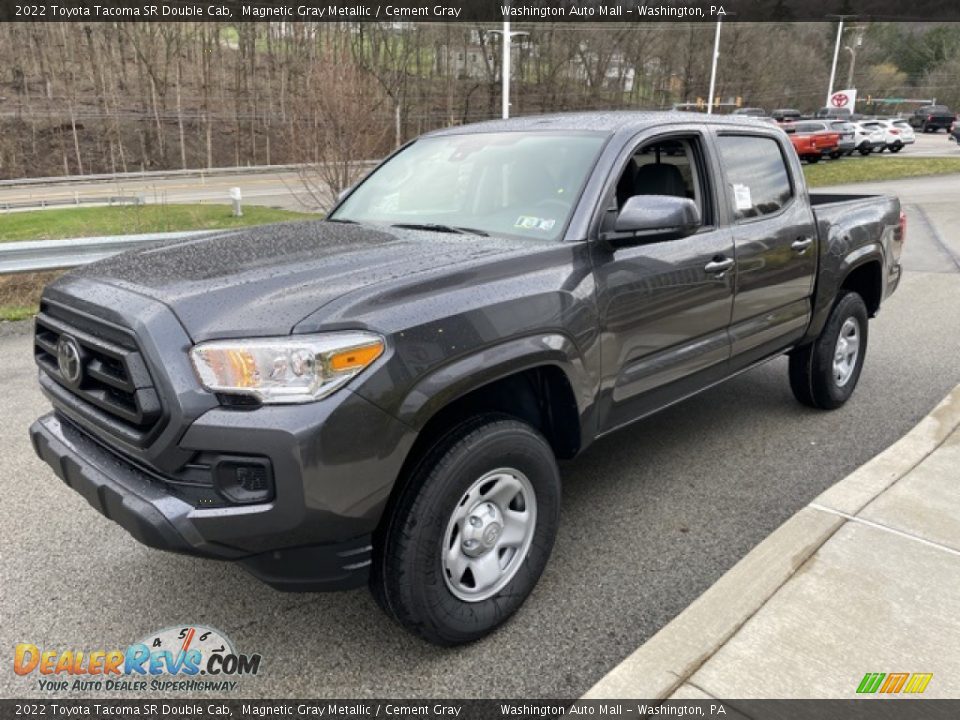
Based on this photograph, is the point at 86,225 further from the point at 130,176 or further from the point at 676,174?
the point at 130,176

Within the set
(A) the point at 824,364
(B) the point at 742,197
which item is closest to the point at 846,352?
(A) the point at 824,364

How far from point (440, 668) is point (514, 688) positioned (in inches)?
10.8

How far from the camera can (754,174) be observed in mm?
4199

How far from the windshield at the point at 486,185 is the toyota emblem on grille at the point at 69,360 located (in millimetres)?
1528

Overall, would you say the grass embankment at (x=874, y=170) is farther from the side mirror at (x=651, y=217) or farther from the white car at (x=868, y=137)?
the side mirror at (x=651, y=217)

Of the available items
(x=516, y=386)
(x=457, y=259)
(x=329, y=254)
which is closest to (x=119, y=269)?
(x=329, y=254)

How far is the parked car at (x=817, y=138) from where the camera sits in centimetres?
3103

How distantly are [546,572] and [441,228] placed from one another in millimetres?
1588

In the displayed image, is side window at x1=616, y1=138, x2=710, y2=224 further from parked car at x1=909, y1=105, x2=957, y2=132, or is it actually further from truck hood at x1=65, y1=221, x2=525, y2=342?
parked car at x1=909, y1=105, x2=957, y2=132

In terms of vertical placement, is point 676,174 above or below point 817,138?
below

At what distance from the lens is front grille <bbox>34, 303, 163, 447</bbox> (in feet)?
7.35

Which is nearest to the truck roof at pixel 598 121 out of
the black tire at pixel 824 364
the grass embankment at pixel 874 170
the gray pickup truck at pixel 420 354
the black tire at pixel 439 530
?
the gray pickup truck at pixel 420 354

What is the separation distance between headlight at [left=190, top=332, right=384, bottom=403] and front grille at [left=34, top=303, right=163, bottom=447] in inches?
8.3

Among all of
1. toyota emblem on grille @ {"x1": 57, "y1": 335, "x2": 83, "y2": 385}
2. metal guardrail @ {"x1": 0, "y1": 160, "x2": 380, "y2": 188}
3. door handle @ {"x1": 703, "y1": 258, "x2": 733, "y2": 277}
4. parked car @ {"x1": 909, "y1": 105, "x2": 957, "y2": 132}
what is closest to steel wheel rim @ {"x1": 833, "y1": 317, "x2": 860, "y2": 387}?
door handle @ {"x1": 703, "y1": 258, "x2": 733, "y2": 277}
